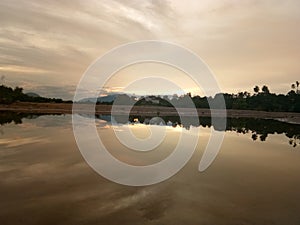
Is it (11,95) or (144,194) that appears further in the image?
(11,95)

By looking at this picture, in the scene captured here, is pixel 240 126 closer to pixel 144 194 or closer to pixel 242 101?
pixel 144 194

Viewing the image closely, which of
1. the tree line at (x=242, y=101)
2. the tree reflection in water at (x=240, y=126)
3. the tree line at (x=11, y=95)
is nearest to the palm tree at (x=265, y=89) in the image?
the tree line at (x=242, y=101)

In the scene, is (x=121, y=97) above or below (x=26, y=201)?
above

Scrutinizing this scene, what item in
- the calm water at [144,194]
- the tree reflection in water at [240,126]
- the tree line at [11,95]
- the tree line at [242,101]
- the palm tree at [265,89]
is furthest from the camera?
the palm tree at [265,89]

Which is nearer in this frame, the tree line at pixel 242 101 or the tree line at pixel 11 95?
the tree line at pixel 11 95

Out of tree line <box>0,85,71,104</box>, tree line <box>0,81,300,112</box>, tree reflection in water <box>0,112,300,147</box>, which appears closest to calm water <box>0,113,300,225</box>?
tree reflection in water <box>0,112,300,147</box>

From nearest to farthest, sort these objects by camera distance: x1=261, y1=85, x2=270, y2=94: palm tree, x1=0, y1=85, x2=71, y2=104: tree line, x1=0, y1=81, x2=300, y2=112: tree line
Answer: x1=0, y1=85, x2=71, y2=104: tree line
x1=0, y1=81, x2=300, y2=112: tree line
x1=261, y1=85, x2=270, y2=94: palm tree

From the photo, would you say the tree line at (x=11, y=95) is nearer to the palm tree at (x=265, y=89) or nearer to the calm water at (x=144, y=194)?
the calm water at (x=144, y=194)

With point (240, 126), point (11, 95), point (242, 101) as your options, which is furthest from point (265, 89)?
point (11, 95)

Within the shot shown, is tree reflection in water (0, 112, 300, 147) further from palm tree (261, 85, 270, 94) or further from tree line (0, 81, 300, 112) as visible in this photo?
palm tree (261, 85, 270, 94)

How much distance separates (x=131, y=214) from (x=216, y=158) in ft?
31.1

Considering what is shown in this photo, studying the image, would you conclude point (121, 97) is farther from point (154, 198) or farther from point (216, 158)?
point (154, 198)

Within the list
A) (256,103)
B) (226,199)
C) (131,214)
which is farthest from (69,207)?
(256,103)

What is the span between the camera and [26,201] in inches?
294
